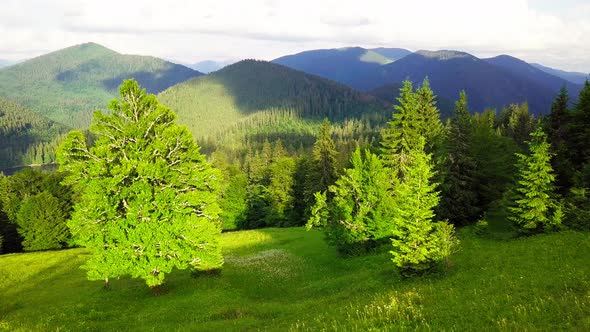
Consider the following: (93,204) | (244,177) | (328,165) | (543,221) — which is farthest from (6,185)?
(543,221)

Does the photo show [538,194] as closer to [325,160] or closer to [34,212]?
[325,160]

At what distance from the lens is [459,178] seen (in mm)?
42938

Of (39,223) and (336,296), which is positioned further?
(39,223)

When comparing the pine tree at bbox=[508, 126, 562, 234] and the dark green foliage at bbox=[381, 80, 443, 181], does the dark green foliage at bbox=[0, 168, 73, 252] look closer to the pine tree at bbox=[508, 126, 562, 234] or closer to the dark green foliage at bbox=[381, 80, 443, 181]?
the dark green foliage at bbox=[381, 80, 443, 181]

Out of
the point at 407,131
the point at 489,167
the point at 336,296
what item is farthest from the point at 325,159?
the point at 336,296

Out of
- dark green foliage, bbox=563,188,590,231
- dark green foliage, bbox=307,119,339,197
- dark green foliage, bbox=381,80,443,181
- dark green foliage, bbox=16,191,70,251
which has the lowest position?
dark green foliage, bbox=16,191,70,251

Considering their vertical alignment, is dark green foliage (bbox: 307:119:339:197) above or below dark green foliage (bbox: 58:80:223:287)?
below

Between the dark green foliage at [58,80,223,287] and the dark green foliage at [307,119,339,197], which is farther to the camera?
the dark green foliage at [307,119,339,197]

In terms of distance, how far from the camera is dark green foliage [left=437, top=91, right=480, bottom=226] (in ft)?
138

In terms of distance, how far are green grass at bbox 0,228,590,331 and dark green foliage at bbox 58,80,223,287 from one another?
3.08 meters

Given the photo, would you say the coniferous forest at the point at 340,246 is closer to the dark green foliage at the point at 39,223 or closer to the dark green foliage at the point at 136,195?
the dark green foliage at the point at 136,195

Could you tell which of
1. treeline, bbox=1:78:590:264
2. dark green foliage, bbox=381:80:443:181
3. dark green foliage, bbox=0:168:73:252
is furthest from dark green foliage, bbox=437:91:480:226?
dark green foliage, bbox=0:168:73:252

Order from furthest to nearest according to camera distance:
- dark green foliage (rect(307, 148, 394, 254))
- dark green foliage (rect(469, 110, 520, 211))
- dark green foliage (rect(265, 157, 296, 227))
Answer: dark green foliage (rect(265, 157, 296, 227)) → dark green foliage (rect(469, 110, 520, 211)) → dark green foliage (rect(307, 148, 394, 254))

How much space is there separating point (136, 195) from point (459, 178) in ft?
113
